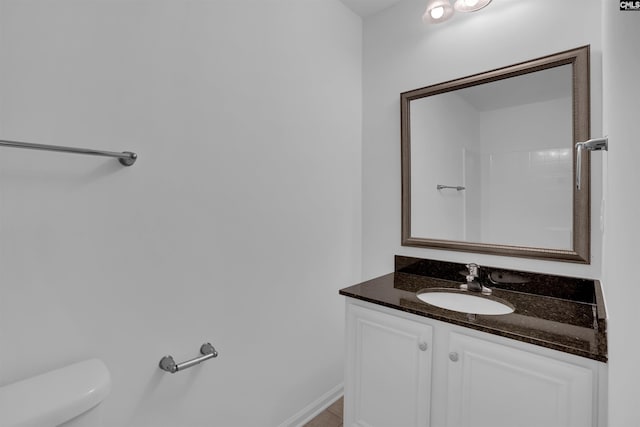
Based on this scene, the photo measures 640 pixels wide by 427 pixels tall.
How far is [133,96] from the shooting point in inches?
44.1

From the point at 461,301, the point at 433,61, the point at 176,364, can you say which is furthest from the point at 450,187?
the point at 176,364

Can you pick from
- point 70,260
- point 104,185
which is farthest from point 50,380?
point 104,185

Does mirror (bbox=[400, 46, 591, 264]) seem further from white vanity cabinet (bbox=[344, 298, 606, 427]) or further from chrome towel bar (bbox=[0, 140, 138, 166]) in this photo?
chrome towel bar (bbox=[0, 140, 138, 166])

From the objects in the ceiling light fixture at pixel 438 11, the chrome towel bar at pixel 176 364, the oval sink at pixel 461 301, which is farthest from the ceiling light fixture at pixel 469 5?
the chrome towel bar at pixel 176 364

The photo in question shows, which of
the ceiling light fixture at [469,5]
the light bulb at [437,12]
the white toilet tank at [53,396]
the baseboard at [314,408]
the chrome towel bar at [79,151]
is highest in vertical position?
the light bulb at [437,12]

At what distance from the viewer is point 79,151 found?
0.94 m

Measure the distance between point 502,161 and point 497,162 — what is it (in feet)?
0.08

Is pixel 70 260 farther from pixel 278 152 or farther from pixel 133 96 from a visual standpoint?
pixel 278 152

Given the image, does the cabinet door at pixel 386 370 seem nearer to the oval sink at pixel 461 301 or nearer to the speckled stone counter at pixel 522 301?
the speckled stone counter at pixel 522 301

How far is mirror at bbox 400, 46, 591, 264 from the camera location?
141 centimetres

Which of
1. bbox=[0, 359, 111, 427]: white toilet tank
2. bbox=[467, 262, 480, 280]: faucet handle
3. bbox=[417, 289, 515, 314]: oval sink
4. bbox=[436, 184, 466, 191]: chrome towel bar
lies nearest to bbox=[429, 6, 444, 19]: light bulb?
bbox=[436, 184, 466, 191]: chrome towel bar

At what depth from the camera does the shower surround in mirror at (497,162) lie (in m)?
1.46

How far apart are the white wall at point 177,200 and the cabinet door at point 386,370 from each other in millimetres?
356

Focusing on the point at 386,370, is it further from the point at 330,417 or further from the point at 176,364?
the point at 176,364
